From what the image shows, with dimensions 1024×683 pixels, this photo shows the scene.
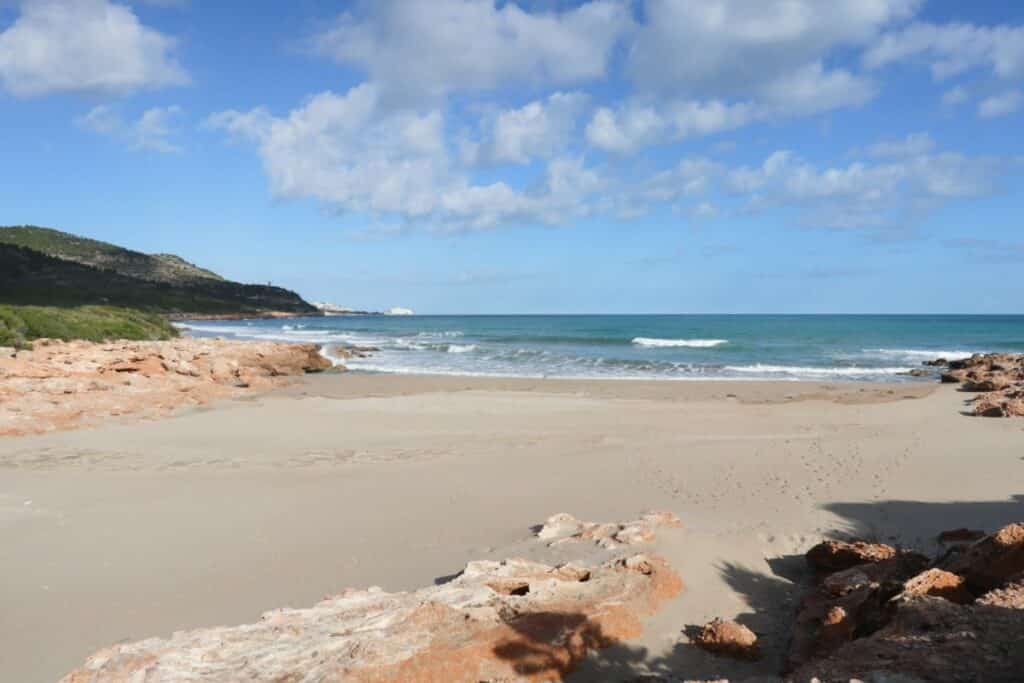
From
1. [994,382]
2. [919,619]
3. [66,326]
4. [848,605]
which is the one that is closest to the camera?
[919,619]

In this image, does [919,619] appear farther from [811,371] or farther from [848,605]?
[811,371]

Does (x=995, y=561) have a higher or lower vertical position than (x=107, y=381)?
higher

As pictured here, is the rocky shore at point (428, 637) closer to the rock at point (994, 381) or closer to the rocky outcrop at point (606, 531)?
the rocky outcrop at point (606, 531)

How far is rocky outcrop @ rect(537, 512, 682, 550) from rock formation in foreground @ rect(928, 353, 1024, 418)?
38.3 ft

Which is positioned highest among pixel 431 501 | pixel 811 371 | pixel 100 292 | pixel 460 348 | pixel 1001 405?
pixel 100 292

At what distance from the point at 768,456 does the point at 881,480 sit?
5.89ft

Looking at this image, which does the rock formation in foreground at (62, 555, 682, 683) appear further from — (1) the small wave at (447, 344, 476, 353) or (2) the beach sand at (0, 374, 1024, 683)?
(1) the small wave at (447, 344, 476, 353)

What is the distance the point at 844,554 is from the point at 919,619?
6.99ft

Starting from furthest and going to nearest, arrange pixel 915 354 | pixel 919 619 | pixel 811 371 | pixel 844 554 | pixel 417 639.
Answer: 1. pixel 915 354
2. pixel 811 371
3. pixel 844 554
4. pixel 417 639
5. pixel 919 619

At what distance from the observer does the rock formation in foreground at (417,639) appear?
3.37 metres

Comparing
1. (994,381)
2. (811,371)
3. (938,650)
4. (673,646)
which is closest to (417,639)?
(673,646)

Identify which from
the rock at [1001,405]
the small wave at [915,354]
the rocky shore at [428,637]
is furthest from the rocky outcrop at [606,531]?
the small wave at [915,354]

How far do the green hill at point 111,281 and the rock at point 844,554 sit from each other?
54467mm

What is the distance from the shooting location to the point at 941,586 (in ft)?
12.2
